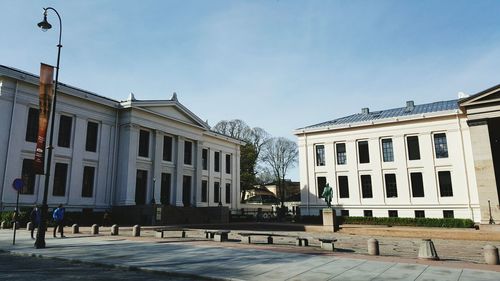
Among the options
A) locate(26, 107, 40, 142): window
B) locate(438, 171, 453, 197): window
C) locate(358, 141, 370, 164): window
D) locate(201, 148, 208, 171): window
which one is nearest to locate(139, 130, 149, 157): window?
locate(26, 107, 40, 142): window

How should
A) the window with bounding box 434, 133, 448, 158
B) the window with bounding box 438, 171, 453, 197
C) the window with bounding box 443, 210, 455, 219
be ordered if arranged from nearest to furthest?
1. the window with bounding box 443, 210, 455, 219
2. the window with bounding box 438, 171, 453, 197
3. the window with bounding box 434, 133, 448, 158

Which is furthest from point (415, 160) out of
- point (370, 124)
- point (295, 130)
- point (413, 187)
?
point (295, 130)

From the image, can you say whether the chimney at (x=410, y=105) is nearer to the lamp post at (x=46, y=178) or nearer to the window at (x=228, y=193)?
the window at (x=228, y=193)

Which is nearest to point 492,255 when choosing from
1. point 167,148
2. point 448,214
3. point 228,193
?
point 448,214

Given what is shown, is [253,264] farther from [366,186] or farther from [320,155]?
[320,155]

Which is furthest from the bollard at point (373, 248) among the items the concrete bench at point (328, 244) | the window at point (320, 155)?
the window at point (320, 155)

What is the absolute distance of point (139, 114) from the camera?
38.0 m

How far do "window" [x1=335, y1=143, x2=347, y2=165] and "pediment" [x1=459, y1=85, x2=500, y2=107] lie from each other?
1522 centimetres

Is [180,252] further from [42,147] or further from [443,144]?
[443,144]

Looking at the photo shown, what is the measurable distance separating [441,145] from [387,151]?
18.4 ft

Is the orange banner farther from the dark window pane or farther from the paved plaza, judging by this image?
the dark window pane

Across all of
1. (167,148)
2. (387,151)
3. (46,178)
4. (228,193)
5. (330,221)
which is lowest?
(330,221)

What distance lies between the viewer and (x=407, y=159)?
1607 inches

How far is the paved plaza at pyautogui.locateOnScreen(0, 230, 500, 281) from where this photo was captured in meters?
9.70
